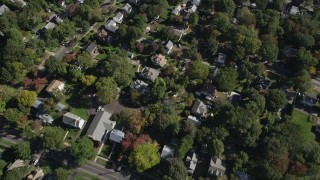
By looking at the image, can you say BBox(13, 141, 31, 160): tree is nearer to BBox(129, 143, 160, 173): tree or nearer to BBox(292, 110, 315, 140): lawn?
BBox(129, 143, 160, 173): tree

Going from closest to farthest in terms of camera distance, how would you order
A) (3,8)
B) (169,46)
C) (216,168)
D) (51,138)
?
(51,138) → (216,168) → (169,46) → (3,8)

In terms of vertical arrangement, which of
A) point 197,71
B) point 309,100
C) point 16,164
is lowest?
point 16,164

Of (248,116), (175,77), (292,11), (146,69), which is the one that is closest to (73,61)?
(146,69)

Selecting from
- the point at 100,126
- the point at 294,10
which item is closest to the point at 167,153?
the point at 100,126

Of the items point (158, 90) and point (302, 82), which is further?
point (302, 82)

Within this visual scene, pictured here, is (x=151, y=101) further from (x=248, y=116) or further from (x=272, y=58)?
(x=272, y=58)

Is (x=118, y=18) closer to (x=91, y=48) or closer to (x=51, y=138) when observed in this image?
(x=91, y=48)

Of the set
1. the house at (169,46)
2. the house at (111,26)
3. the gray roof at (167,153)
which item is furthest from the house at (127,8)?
the gray roof at (167,153)
